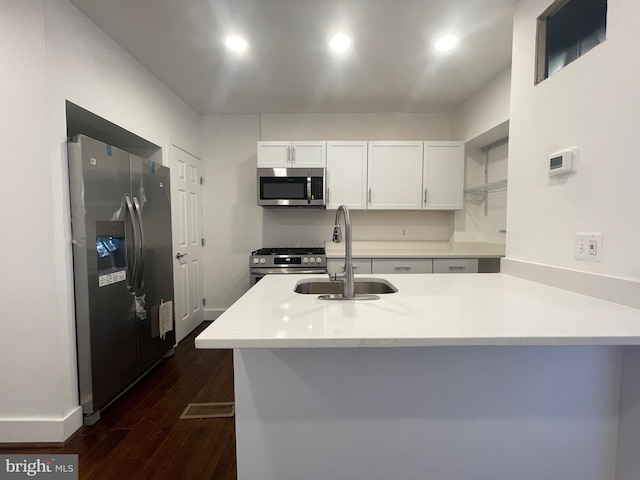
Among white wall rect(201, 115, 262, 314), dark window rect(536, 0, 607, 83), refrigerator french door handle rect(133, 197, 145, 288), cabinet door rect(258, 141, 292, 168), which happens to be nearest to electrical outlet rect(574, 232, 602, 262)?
dark window rect(536, 0, 607, 83)

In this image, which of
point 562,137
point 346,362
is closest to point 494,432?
point 346,362

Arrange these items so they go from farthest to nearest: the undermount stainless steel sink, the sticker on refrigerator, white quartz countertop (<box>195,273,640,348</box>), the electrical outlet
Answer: the sticker on refrigerator, the undermount stainless steel sink, the electrical outlet, white quartz countertop (<box>195,273,640,348</box>)

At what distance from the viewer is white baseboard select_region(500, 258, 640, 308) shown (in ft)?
3.47

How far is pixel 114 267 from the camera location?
6.27 feet

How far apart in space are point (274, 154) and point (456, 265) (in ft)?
7.20

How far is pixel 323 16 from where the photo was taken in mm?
1817

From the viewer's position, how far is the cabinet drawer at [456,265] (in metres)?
2.83

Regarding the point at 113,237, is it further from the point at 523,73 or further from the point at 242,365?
the point at 523,73

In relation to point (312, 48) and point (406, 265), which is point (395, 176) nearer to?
point (406, 265)

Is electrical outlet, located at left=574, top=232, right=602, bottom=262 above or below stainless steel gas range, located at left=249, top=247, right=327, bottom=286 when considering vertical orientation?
above

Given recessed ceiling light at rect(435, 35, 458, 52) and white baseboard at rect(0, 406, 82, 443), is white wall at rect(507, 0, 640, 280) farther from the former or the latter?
white baseboard at rect(0, 406, 82, 443)

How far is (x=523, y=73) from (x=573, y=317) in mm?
1448

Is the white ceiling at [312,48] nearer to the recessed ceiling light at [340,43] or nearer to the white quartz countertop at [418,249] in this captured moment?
the recessed ceiling light at [340,43]

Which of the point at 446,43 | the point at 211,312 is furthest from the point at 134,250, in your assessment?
the point at 446,43
